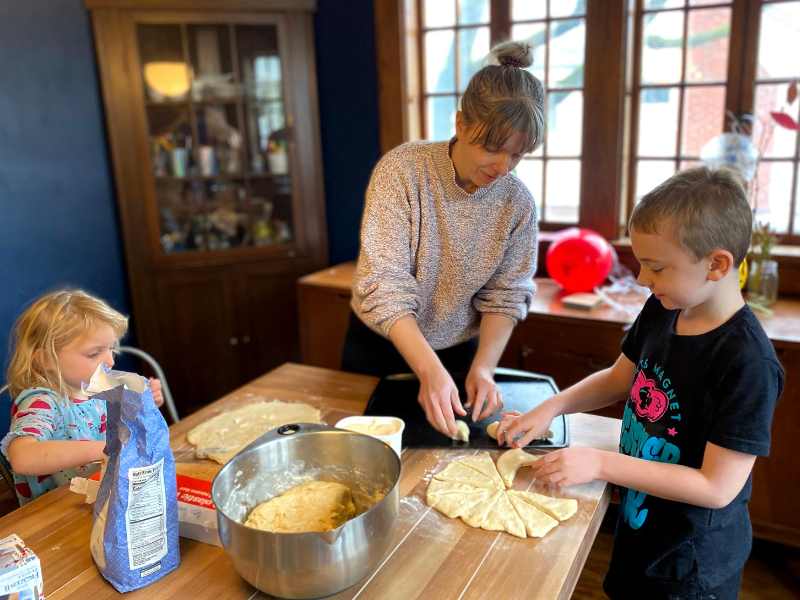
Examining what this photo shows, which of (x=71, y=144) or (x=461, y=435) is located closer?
(x=461, y=435)

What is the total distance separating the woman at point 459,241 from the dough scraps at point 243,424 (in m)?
0.26

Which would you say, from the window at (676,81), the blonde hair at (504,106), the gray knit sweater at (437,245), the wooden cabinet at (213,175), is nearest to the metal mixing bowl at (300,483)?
the gray knit sweater at (437,245)

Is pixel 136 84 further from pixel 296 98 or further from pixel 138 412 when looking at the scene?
pixel 138 412

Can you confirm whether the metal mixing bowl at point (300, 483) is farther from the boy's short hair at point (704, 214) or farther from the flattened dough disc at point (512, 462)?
the boy's short hair at point (704, 214)

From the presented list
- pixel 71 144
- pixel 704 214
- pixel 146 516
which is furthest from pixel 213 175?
pixel 704 214

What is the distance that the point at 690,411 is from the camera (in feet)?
3.53

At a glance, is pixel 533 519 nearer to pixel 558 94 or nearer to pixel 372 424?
pixel 372 424

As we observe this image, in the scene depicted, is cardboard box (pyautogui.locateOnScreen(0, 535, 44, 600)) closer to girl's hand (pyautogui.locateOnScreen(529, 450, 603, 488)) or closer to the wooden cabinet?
girl's hand (pyautogui.locateOnScreen(529, 450, 603, 488))

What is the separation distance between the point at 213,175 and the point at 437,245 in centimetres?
208

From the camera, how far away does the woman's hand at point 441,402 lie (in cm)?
121

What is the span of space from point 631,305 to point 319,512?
68.8 inches

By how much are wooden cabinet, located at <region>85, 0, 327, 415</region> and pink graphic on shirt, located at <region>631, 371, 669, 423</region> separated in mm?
2425

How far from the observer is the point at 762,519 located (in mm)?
2145

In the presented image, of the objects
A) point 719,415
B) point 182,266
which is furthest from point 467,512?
point 182,266
